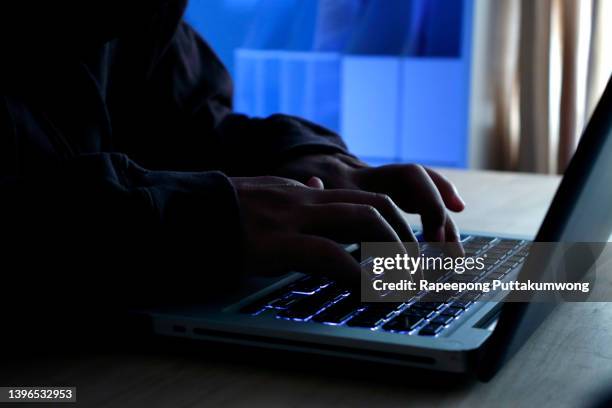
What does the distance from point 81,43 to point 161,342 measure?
0.45 meters

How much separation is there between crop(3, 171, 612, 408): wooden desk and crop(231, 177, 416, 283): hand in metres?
0.10

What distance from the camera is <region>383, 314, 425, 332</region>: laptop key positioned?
55 cm

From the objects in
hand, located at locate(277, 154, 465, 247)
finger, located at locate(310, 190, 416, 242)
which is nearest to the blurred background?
hand, located at locate(277, 154, 465, 247)

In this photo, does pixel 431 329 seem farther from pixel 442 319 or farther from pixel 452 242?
pixel 452 242

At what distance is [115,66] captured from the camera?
3.92ft

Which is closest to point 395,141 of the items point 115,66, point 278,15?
point 278,15

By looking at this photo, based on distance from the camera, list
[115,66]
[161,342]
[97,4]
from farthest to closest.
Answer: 1. [115,66]
2. [97,4]
3. [161,342]

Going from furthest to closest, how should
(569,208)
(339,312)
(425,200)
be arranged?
(425,200) → (339,312) → (569,208)

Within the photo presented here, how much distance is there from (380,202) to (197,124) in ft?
1.72

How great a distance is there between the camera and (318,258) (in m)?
0.64

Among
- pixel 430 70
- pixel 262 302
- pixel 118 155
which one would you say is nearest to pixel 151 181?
pixel 118 155

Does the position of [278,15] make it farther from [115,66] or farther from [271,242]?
[271,242]

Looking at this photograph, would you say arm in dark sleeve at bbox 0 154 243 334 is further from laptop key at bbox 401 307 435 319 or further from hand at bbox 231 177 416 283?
laptop key at bbox 401 307 435 319

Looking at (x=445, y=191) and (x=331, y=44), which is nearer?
(x=445, y=191)
